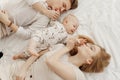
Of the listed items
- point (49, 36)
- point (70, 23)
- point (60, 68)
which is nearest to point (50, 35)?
point (49, 36)

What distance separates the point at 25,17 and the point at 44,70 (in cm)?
40

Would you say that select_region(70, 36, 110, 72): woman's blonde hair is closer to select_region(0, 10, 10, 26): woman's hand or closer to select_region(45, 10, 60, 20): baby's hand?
select_region(45, 10, 60, 20): baby's hand

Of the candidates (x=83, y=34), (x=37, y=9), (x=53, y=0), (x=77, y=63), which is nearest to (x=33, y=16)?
(x=37, y=9)

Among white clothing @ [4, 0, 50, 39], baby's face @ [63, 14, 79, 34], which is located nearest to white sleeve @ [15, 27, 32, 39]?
white clothing @ [4, 0, 50, 39]

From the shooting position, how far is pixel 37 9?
1.65m

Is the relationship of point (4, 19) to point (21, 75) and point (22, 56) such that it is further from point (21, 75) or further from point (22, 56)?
point (21, 75)

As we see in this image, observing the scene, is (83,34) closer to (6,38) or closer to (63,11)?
(63,11)

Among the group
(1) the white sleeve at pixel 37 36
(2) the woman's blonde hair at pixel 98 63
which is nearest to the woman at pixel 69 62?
(2) the woman's blonde hair at pixel 98 63

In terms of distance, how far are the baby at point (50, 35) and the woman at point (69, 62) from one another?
0.27 feet

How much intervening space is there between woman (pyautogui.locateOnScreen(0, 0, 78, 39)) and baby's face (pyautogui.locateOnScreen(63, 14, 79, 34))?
7 cm

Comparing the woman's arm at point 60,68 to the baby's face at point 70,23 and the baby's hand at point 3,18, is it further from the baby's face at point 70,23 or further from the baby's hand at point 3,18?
the baby's hand at point 3,18

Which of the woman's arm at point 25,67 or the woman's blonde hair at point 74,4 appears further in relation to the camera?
the woman's blonde hair at point 74,4

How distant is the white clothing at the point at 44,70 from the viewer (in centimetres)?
140

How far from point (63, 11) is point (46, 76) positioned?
49 centimetres
